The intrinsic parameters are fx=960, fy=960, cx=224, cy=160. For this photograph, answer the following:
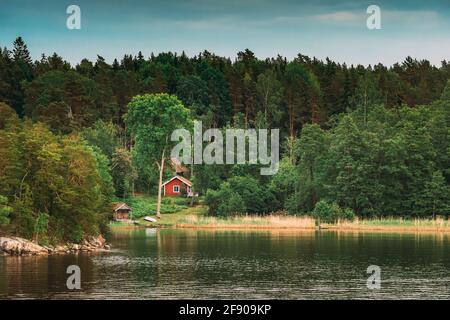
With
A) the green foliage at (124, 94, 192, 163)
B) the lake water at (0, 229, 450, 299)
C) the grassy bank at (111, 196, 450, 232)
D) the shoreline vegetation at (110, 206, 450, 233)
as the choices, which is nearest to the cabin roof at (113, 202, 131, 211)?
the grassy bank at (111, 196, 450, 232)

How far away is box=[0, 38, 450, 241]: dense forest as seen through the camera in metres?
66.1

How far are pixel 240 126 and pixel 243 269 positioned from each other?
224 feet

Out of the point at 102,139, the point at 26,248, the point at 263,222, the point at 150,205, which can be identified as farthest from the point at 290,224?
the point at 26,248

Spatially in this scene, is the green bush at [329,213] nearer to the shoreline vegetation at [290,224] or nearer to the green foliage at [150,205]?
the shoreline vegetation at [290,224]

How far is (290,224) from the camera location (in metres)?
→ 96.5

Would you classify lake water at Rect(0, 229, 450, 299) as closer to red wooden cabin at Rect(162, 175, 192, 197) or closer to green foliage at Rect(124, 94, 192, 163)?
green foliage at Rect(124, 94, 192, 163)

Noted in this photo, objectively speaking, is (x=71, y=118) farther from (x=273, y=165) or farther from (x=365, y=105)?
(x=365, y=105)

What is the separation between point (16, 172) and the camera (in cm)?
6444

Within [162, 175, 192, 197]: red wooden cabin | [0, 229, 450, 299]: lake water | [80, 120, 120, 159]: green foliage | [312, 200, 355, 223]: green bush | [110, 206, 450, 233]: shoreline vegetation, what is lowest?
[0, 229, 450, 299]: lake water

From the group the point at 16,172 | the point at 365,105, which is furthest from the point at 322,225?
the point at 16,172

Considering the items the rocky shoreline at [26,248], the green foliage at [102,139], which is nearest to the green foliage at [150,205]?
the green foliage at [102,139]

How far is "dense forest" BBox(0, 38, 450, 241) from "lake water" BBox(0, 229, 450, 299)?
6.11 metres

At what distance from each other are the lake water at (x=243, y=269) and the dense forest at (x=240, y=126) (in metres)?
6.11

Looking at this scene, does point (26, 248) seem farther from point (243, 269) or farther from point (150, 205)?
point (150, 205)
